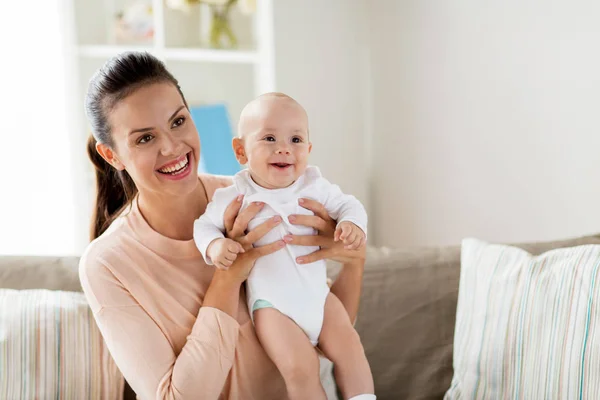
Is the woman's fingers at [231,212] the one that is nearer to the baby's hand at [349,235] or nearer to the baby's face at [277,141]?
the baby's face at [277,141]

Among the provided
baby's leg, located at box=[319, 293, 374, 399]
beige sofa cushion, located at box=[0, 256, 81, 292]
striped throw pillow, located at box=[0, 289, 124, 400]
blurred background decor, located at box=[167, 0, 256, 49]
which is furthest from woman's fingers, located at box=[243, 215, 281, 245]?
blurred background decor, located at box=[167, 0, 256, 49]

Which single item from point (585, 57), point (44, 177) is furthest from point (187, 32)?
point (585, 57)

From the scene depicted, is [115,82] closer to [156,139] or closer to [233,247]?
[156,139]

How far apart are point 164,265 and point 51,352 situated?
16.2 inches

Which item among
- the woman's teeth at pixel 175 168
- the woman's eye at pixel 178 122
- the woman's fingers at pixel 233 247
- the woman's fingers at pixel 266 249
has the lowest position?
the woman's fingers at pixel 266 249

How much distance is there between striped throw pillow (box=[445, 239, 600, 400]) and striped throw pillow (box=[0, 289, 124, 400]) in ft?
3.03

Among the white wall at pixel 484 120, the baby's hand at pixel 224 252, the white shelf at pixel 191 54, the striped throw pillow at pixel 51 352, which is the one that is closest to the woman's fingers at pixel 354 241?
the baby's hand at pixel 224 252

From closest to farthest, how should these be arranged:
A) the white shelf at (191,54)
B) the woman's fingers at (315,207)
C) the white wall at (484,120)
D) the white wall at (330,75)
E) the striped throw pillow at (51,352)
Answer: the woman's fingers at (315,207), the striped throw pillow at (51,352), the white wall at (484,120), the white shelf at (191,54), the white wall at (330,75)

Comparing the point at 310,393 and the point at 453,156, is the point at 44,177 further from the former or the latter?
the point at 310,393

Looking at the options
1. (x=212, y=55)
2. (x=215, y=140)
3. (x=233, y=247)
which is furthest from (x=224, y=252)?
(x=212, y=55)

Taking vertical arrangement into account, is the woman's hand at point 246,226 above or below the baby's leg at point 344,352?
above

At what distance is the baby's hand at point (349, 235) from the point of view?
1538 mm

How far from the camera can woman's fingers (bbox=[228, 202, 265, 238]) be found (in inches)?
61.7

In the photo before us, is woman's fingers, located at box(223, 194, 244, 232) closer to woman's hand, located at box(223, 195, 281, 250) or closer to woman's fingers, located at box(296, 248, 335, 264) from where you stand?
woman's hand, located at box(223, 195, 281, 250)
